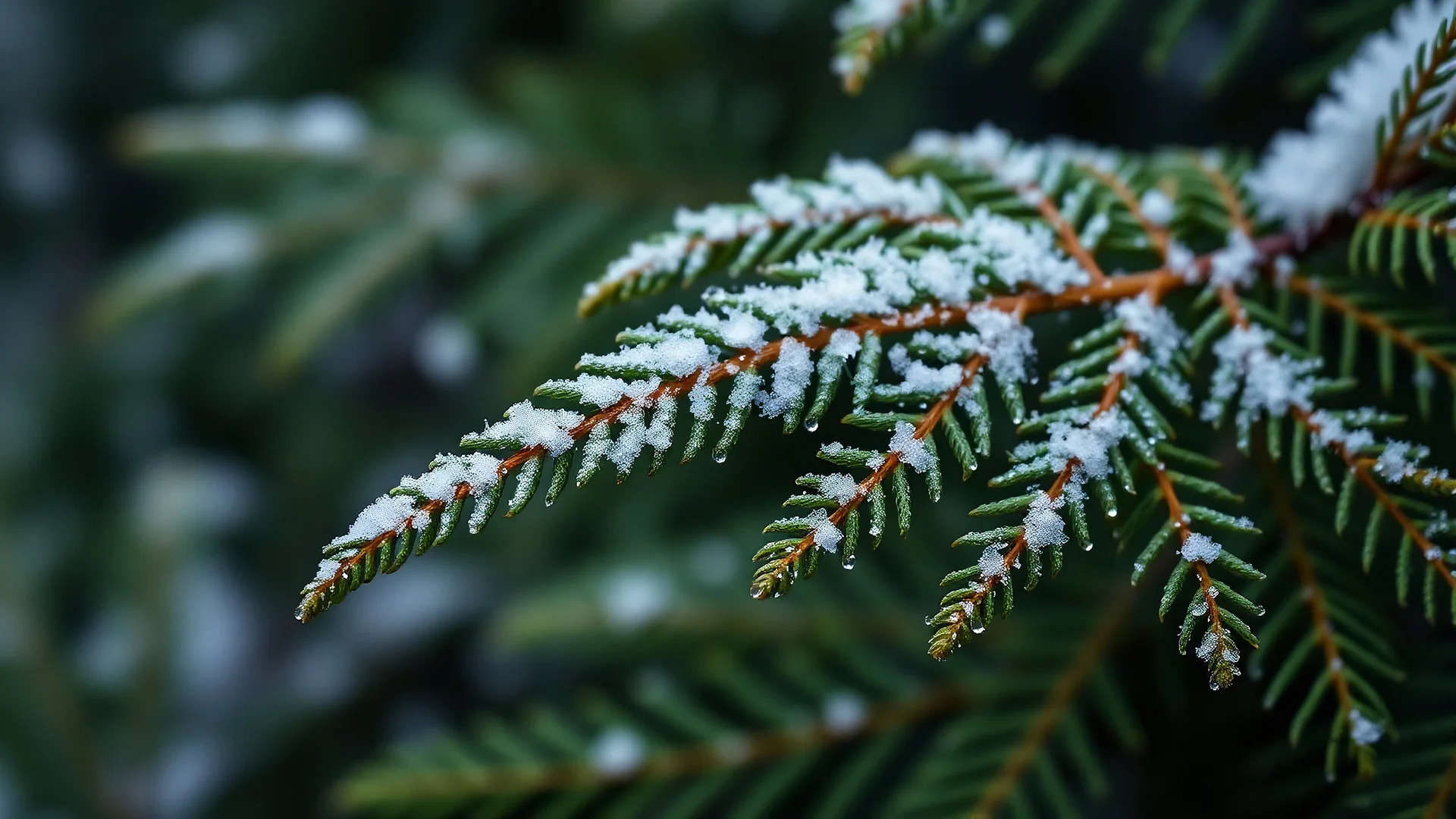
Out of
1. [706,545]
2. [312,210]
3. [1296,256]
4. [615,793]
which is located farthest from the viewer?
[312,210]

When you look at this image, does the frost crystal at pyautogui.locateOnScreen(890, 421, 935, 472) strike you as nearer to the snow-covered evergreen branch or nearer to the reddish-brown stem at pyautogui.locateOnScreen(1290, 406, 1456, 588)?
the snow-covered evergreen branch

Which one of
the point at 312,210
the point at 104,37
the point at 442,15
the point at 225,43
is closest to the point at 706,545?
the point at 312,210

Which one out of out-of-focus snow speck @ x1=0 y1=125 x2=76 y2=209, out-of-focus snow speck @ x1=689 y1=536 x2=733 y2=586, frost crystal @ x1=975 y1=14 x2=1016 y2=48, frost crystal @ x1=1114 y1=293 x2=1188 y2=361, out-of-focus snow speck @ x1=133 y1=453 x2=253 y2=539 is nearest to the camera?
frost crystal @ x1=1114 y1=293 x2=1188 y2=361

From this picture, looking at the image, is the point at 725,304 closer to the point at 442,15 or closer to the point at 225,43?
the point at 442,15

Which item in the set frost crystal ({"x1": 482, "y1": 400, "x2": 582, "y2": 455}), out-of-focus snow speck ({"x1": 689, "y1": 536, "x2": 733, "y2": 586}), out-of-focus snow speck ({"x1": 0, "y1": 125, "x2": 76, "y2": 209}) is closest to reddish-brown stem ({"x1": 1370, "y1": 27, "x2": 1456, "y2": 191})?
frost crystal ({"x1": 482, "y1": 400, "x2": 582, "y2": 455})

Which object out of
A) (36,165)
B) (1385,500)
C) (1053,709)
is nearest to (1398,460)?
(1385,500)

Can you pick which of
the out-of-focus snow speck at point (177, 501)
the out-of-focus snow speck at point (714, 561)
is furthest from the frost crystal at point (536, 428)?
the out-of-focus snow speck at point (177, 501)
